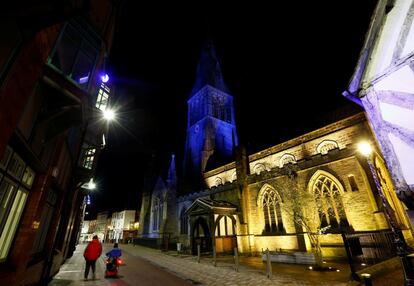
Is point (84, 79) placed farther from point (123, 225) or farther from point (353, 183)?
point (123, 225)

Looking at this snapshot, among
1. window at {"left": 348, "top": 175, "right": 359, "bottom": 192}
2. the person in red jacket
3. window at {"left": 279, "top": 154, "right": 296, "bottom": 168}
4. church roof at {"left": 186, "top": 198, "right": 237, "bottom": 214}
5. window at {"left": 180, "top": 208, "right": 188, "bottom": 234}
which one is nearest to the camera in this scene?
the person in red jacket

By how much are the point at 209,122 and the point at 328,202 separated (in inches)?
1056

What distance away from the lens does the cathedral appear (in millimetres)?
12555

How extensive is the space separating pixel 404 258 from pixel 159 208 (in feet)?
112

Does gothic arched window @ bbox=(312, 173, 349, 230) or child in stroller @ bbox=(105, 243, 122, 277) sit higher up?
gothic arched window @ bbox=(312, 173, 349, 230)

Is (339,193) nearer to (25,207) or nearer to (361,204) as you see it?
(361,204)

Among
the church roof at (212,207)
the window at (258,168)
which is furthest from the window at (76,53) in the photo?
the window at (258,168)

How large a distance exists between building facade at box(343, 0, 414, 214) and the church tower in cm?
2822

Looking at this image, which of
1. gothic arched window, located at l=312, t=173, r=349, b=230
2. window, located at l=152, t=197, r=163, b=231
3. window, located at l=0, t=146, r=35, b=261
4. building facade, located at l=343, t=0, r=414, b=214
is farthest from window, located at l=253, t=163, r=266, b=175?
window, located at l=0, t=146, r=35, b=261

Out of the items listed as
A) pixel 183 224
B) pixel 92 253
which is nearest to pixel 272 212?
Answer: pixel 92 253

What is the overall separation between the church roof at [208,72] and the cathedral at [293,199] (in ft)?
65.2

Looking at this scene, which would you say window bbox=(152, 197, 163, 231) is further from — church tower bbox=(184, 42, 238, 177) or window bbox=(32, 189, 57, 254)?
window bbox=(32, 189, 57, 254)

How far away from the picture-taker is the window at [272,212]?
55.8 ft

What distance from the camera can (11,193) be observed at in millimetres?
4223
